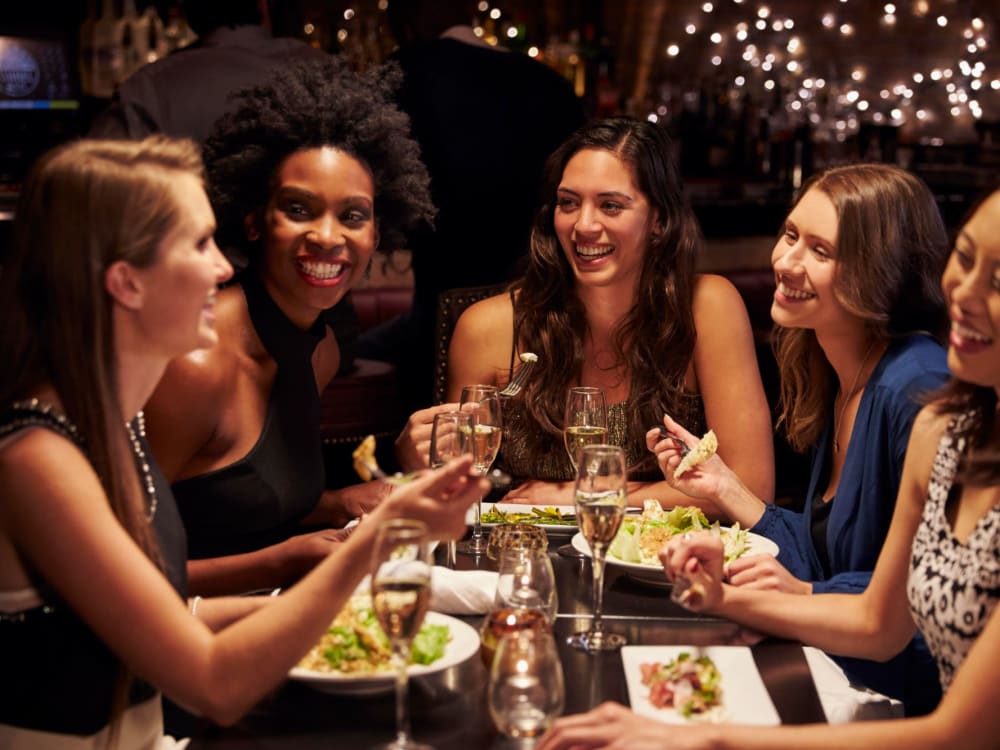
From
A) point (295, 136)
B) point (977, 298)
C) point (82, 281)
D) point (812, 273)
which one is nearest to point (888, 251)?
point (812, 273)

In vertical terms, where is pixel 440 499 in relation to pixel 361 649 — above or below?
above

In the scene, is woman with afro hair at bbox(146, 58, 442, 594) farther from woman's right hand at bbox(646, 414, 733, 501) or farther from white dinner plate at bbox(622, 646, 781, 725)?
white dinner plate at bbox(622, 646, 781, 725)

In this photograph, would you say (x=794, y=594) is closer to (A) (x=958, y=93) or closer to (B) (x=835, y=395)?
(B) (x=835, y=395)

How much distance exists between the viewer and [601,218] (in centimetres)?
309

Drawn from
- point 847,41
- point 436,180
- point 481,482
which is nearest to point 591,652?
point 481,482

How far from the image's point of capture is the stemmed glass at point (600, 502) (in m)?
1.89

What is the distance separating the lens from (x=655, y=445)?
7.99ft

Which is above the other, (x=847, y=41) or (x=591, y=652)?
(x=847, y=41)

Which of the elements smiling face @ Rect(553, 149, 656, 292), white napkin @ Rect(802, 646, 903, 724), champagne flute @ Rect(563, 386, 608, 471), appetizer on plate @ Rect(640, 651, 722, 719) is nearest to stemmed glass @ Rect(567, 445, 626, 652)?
appetizer on plate @ Rect(640, 651, 722, 719)

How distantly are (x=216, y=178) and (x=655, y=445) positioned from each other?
3.68ft

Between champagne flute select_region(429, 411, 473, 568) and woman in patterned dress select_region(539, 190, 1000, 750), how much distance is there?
391mm

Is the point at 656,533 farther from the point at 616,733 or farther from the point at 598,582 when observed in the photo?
the point at 616,733

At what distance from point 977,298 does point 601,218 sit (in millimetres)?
1506

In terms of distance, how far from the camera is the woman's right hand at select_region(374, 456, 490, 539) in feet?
5.19
